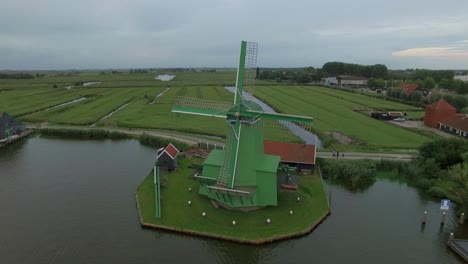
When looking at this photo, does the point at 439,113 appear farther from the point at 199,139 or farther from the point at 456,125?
the point at 199,139

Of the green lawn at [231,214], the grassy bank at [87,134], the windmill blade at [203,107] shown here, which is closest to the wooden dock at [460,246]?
the green lawn at [231,214]

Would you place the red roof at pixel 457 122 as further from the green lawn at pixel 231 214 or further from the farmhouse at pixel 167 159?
the farmhouse at pixel 167 159

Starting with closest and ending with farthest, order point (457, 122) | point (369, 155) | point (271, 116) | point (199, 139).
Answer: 1. point (271, 116)
2. point (369, 155)
3. point (199, 139)
4. point (457, 122)

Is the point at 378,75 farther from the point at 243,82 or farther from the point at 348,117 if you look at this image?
the point at 243,82

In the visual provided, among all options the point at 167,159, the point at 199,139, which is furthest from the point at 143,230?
the point at 199,139

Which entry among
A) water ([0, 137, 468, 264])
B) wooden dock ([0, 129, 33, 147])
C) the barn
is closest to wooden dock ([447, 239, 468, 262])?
water ([0, 137, 468, 264])
